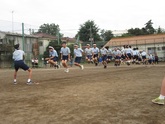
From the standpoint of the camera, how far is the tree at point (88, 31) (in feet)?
291

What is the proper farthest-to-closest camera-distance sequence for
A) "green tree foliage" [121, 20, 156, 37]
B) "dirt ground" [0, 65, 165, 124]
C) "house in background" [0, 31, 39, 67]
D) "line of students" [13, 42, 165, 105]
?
"green tree foliage" [121, 20, 156, 37] → "house in background" [0, 31, 39, 67] → "line of students" [13, 42, 165, 105] → "dirt ground" [0, 65, 165, 124]

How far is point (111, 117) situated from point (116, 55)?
21015 mm

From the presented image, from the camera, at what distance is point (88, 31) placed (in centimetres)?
8919

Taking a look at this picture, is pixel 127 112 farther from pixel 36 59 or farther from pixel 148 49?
pixel 148 49

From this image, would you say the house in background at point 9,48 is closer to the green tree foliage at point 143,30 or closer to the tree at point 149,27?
the green tree foliage at point 143,30

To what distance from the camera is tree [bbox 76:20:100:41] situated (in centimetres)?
8856

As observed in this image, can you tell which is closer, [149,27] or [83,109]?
[83,109]

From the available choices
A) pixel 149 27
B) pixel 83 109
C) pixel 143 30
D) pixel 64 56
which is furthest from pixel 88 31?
pixel 83 109

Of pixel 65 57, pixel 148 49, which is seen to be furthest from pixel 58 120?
pixel 148 49

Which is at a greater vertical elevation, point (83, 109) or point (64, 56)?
point (64, 56)

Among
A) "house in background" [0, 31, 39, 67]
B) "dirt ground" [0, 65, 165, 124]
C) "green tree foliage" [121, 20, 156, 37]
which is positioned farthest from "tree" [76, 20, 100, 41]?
"dirt ground" [0, 65, 165, 124]

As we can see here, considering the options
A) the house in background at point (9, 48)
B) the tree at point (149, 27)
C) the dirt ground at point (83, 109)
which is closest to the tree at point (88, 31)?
the tree at point (149, 27)

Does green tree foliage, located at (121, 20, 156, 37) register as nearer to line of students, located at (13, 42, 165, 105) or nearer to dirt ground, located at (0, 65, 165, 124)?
line of students, located at (13, 42, 165, 105)

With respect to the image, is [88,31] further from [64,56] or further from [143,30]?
[64,56]
